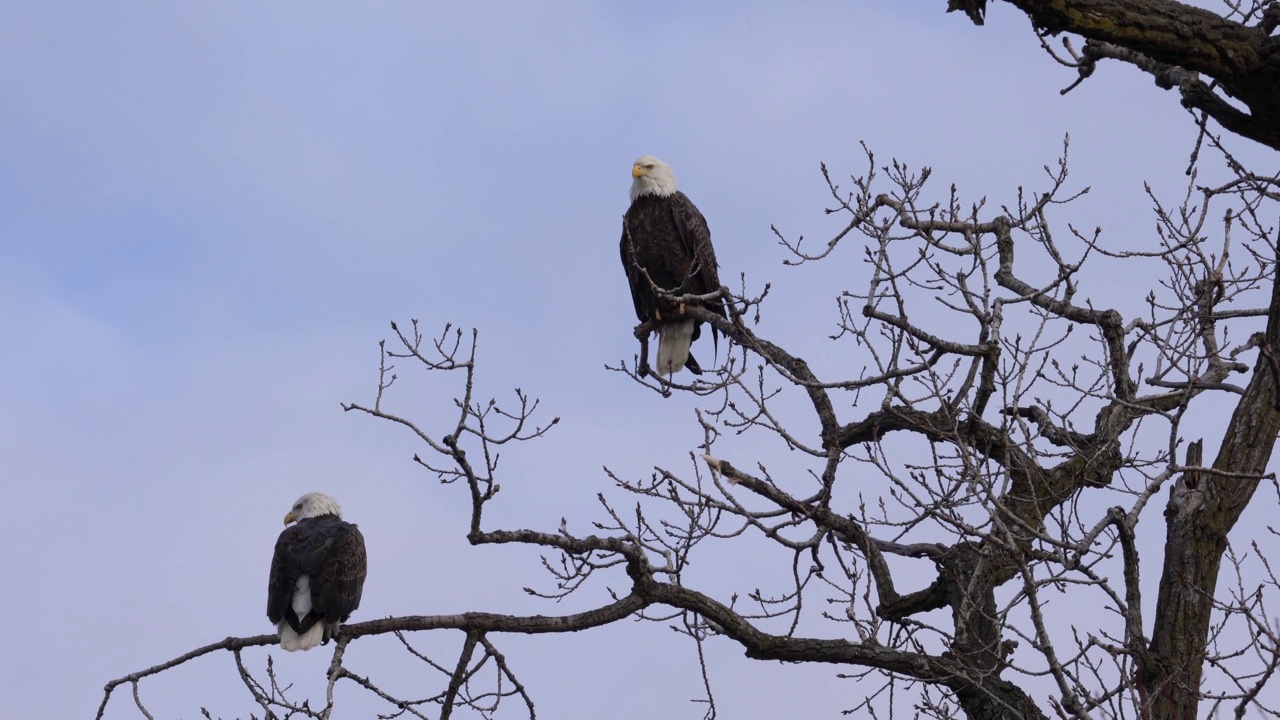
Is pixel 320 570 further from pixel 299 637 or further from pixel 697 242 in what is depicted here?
pixel 697 242

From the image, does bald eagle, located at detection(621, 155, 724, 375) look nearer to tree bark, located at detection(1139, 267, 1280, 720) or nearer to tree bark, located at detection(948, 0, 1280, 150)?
tree bark, located at detection(1139, 267, 1280, 720)

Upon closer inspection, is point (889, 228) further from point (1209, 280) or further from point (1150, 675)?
point (1150, 675)

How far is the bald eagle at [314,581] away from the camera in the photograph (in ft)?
20.1

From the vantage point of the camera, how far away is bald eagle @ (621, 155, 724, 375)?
816 centimetres

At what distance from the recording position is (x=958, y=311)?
4789 millimetres

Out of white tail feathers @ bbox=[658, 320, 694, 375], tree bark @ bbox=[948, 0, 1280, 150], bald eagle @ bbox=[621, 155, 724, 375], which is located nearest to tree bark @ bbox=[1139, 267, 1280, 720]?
tree bark @ bbox=[948, 0, 1280, 150]

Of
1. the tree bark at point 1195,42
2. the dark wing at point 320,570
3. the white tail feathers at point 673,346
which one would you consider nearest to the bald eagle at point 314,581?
the dark wing at point 320,570

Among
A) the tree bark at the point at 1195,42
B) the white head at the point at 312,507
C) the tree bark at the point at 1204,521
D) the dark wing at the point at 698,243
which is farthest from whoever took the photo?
the dark wing at the point at 698,243

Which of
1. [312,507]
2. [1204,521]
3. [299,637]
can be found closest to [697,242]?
[312,507]

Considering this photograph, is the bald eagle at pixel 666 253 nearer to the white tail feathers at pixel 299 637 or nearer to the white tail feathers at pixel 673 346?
the white tail feathers at pixel 673 346

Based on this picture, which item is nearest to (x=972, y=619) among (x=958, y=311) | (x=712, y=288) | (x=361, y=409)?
(x=958, y=311)

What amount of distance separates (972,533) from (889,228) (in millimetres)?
1514

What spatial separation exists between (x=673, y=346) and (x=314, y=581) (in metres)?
2.99

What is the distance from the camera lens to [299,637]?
6.10 m
